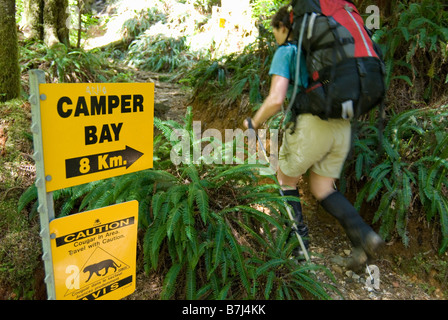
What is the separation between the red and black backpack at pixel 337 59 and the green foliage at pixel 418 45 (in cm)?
199

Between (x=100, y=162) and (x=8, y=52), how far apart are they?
318cm

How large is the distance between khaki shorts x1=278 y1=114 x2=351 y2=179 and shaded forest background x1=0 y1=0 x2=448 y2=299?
0.38 meters

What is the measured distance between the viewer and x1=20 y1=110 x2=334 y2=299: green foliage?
2.72 metres

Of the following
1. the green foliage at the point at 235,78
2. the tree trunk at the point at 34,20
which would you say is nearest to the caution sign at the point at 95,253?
the green foliage at the point at 235,78

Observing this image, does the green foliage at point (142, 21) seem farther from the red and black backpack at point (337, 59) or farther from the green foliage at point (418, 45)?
the red and black backpack at point (337, 59)

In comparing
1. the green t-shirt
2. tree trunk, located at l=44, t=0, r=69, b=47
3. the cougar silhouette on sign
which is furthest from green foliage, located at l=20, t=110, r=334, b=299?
tree trunk, located at l=44, t=0, r=69, b=47

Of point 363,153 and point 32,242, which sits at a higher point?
point 363,153

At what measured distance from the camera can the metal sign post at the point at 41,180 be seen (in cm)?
168

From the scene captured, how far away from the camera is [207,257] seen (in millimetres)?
2797

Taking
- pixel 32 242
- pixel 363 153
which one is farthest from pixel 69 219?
pixel 363 153

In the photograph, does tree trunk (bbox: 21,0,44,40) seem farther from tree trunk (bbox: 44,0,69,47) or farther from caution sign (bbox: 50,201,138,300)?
caution sign (bbox: 50,201,138,300)

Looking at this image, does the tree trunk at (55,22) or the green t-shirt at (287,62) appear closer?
the green t-shirt at (287,62)

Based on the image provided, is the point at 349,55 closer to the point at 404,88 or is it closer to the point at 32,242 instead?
the point at 404,88
